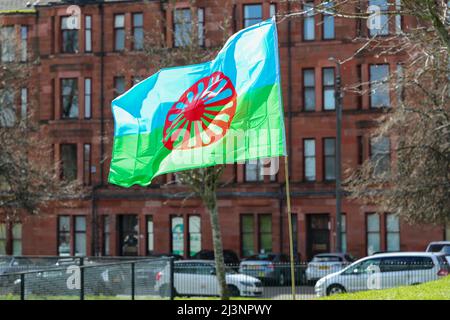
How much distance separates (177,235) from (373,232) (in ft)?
35.4

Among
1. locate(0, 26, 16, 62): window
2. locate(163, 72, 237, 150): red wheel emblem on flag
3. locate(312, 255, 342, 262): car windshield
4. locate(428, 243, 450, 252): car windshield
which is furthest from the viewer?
locate(0, 26, 16, 62): window

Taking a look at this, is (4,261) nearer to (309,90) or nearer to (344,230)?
(344,230)

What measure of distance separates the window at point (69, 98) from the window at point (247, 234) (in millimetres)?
11571

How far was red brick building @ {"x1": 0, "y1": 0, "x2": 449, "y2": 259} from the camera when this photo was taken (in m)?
51.0

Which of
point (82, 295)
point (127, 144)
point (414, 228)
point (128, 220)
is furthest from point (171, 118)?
point (128, 220)

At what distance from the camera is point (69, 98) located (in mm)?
56219

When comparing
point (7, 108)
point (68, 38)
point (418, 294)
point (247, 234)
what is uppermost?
point (68, 38)

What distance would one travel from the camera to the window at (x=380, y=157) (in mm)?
36125

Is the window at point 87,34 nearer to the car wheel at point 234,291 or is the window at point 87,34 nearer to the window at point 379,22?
the car wheel at point 234,291

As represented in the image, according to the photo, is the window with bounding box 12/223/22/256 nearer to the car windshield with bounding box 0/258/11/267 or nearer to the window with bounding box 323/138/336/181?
the window with bounding box 323/138/336/181

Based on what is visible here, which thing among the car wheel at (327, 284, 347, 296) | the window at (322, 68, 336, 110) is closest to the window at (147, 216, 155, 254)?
the window at (322, 68, 336, 110)

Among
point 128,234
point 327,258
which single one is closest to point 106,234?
point 128,234

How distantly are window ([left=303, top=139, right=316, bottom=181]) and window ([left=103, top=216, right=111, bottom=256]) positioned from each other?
11464mm

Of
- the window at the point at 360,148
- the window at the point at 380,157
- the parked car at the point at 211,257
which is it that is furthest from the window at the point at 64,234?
the window at the point at 380,157
